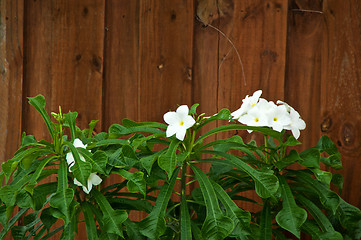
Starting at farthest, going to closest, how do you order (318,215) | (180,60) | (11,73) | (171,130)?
1. (11,73)
2. (180,60)
3. (318,215)
4. (171,130)

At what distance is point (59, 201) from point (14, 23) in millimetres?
1156

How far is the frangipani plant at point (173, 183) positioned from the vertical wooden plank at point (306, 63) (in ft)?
0.92

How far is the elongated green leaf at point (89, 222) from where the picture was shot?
5.21ft

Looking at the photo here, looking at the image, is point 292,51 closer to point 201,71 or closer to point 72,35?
point 201,71

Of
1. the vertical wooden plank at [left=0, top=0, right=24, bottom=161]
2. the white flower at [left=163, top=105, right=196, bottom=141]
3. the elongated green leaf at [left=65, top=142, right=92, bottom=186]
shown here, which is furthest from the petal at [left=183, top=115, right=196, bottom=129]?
the vertical wooden plank at [left=0, top=0, right=24, bottom=161]

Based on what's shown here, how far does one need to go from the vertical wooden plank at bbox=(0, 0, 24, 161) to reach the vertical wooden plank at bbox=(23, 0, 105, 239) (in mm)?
32

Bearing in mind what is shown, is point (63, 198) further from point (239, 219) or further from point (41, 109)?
point (239, 219)

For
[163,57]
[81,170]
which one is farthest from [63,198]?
[163,57]

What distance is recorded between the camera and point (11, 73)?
7.67 ft

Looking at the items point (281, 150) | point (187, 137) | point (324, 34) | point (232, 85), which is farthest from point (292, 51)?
point (187, 137)

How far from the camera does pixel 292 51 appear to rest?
2146 millimetres

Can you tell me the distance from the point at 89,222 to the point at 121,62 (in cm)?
89

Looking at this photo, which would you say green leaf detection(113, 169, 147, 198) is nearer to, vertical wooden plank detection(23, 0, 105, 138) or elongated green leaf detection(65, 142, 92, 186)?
elongated green leaf detection(65, 142, 92, 186)

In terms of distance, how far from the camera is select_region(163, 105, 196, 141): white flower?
5.18ft
